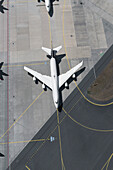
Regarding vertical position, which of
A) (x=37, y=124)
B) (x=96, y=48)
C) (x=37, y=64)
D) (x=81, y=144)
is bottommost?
(x=81, y=144)

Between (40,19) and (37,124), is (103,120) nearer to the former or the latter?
(37,124)

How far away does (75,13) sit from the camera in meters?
57.2

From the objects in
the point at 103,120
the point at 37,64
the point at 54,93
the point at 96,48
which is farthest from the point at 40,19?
the point at 103,120

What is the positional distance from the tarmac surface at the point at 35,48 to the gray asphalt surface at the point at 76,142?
7.75 feet

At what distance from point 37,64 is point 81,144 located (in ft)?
81.2

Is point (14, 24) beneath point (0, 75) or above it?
above

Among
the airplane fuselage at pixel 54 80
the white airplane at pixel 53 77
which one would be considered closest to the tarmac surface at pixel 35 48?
the white airplane at pixel 53 77

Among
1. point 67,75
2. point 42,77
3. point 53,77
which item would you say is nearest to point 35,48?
point 42,77

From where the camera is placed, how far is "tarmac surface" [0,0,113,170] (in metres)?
47.1

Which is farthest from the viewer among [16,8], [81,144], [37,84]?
[16,8]

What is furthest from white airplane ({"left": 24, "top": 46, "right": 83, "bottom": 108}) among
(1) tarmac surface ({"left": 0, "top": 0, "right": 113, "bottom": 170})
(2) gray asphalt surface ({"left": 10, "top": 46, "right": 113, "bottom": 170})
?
(2) gray asphalt surface ({"left": 10, "top": 46, "right": 113, "bottom": 170})

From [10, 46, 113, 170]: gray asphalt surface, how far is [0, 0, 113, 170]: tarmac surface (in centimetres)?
236

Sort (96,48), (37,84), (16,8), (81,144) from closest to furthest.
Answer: (81,144) < (37,84) < (96,48) < (16,8)

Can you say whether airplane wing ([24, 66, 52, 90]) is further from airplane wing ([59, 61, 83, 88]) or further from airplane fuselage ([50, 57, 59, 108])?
airplane wing ([59, 61, 83, 88])
